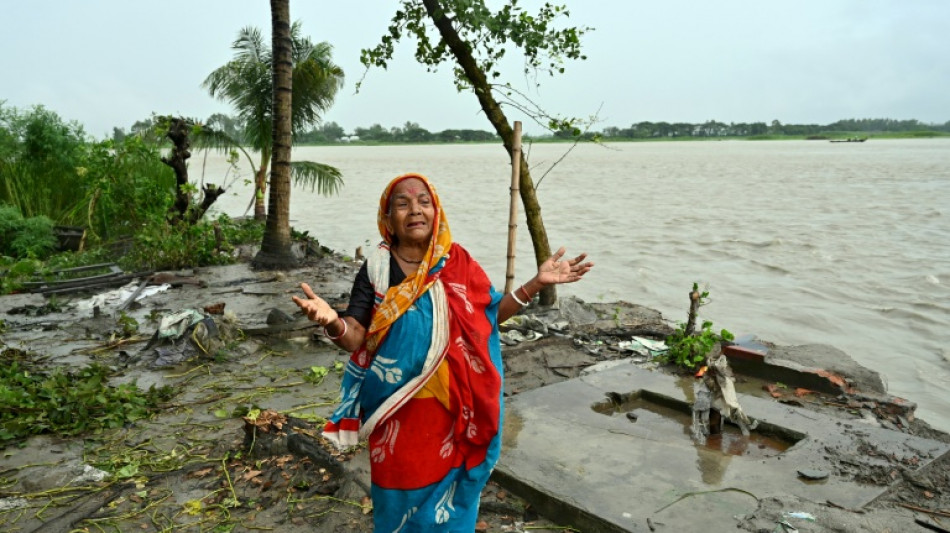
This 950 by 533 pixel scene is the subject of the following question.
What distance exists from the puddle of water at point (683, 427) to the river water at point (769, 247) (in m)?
3.12

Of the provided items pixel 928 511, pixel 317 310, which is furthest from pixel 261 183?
pixel 928 511

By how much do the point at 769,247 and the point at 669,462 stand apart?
1327 centimetres

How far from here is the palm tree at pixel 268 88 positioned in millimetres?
14547

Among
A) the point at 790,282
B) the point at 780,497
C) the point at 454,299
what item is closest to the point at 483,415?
the point at 454,299

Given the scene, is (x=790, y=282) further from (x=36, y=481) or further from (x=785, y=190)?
(x=785, y=190)

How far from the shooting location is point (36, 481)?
13.0ft

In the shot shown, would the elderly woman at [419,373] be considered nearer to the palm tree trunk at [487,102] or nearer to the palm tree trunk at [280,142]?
the palm tree trunk at [487,102]

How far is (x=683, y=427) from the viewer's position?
486cm

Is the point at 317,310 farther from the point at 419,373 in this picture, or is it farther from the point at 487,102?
the point at 487,102

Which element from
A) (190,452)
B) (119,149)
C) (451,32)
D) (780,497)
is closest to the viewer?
(780,497)

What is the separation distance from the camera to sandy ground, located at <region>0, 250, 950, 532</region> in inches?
139

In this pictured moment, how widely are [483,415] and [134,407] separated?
3.57 meters

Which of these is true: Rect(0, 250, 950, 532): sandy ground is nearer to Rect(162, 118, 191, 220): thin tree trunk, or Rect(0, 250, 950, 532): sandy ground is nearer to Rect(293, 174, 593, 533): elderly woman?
Rect(293, 174, 593, 533): elderly woman

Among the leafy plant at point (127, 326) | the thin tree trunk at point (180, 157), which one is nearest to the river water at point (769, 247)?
the leafy plant at point (127, 326)
